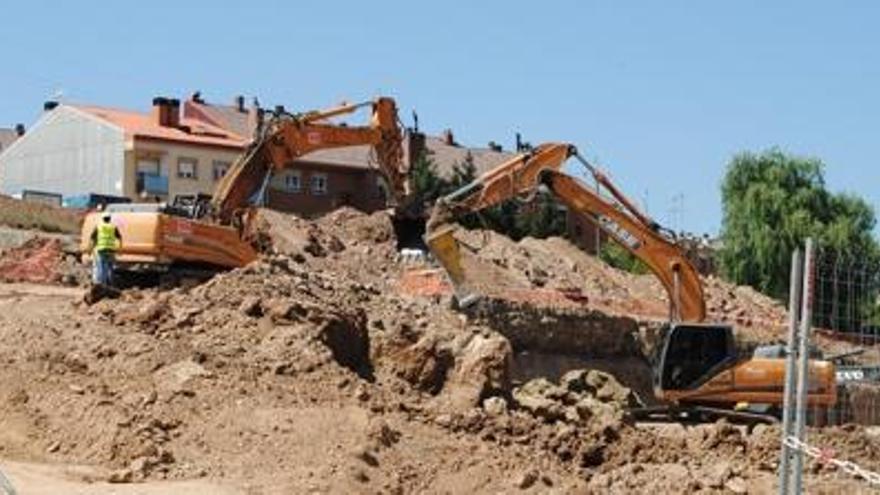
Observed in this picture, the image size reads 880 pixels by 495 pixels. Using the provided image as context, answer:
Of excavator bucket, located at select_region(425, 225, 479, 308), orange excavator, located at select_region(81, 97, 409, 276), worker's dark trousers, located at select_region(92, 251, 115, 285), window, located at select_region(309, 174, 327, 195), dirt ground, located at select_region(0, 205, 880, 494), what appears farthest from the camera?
→ window, located at select_region(309, 174, 327, 195)

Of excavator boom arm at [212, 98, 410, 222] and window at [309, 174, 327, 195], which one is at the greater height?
window at [309, 174, 327, 195]

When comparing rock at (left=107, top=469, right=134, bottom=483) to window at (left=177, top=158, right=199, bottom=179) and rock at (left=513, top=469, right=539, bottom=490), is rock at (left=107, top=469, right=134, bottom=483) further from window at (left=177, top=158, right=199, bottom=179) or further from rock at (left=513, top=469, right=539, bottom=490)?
window at (left=177, top=158, right=199, bottom=179)

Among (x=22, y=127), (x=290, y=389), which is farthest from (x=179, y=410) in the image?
(x=22, y=127)

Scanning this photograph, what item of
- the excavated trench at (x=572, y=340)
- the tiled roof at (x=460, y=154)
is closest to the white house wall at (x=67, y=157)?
the tiled roof at (x=460, y=154)

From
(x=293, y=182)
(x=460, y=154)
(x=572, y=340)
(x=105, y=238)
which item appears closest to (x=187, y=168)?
(x=293, y=182)

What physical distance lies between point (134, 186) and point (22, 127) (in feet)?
Result: 82.4

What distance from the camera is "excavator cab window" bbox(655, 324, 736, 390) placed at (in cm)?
2516

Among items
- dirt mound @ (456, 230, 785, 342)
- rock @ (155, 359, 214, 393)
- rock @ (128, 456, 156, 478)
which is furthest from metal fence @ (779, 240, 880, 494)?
dirt mound @ (456, 230, 785, 342)

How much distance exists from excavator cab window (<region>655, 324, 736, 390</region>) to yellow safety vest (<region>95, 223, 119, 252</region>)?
8.86 m

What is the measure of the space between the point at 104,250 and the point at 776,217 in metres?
52.8

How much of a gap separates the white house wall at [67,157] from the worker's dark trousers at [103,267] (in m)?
49.3

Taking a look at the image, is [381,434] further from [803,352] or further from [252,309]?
[803,352]

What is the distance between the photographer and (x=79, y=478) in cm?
1555

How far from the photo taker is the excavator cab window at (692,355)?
25.2 meters
